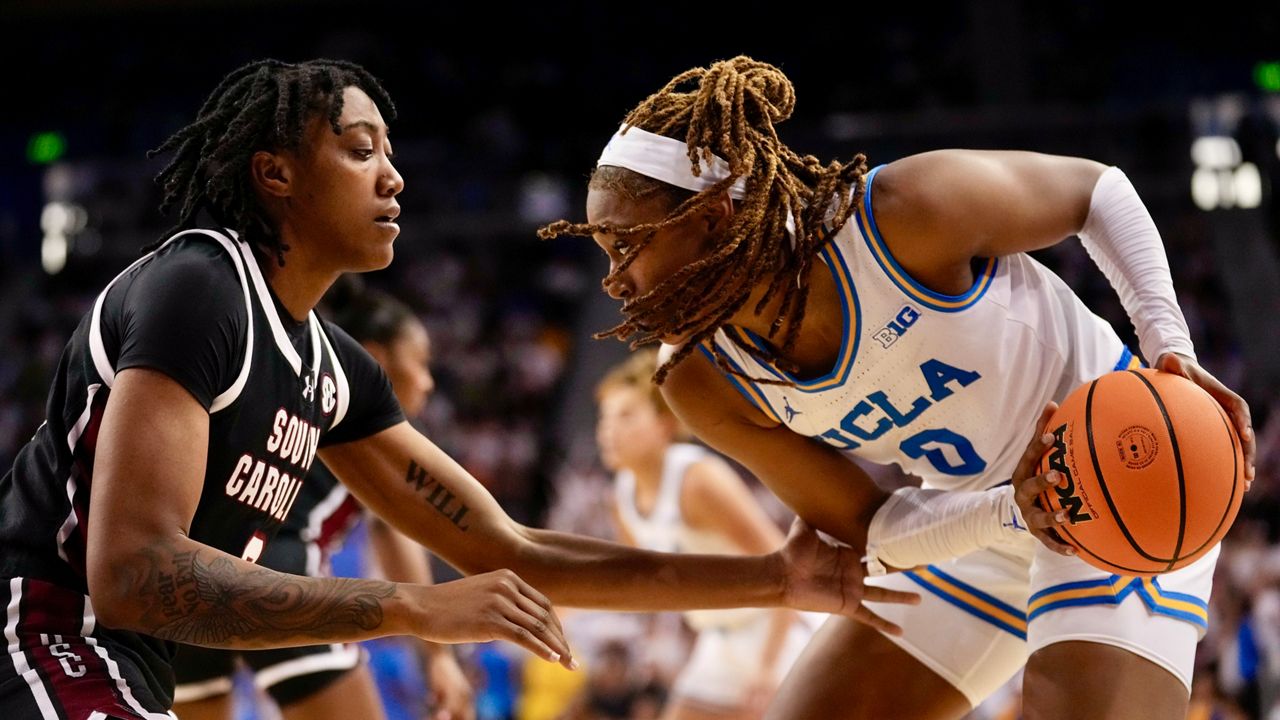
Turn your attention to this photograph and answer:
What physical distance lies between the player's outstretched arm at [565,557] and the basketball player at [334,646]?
1.68 ft

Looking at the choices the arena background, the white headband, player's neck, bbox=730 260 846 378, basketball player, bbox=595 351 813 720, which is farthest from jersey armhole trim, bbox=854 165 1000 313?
the arena background

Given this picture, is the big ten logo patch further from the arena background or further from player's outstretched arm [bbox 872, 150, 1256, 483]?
the arena background

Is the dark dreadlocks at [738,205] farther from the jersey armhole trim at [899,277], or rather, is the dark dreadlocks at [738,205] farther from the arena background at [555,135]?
the arena background at [555,135]

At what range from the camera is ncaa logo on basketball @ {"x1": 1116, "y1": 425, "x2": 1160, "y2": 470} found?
2.54 meters

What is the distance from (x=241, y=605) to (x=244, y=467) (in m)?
0.39

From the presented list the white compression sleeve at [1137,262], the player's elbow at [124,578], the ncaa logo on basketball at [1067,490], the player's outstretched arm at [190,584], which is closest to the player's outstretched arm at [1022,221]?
the white compression sleeve at [1137,262]

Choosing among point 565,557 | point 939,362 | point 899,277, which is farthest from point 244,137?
point 939,362

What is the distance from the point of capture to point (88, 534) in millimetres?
2271

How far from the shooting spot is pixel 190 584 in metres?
2.26

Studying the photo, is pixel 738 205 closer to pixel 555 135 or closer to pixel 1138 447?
pixel 1138 447

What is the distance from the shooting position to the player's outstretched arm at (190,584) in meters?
2.25

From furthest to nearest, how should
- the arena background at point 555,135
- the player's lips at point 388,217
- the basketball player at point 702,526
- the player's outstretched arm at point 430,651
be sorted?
the arena background at point 555,135 < the basketball player at point 702,526 < the player's outstretched arm at point 430,651 < the player's lips at point 388,217

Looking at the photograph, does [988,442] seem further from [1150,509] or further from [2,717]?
[2,717]

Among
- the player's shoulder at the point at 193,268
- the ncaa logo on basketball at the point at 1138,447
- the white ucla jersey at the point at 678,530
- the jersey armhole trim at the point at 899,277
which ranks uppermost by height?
the player's shoulder at the point at 193,268
